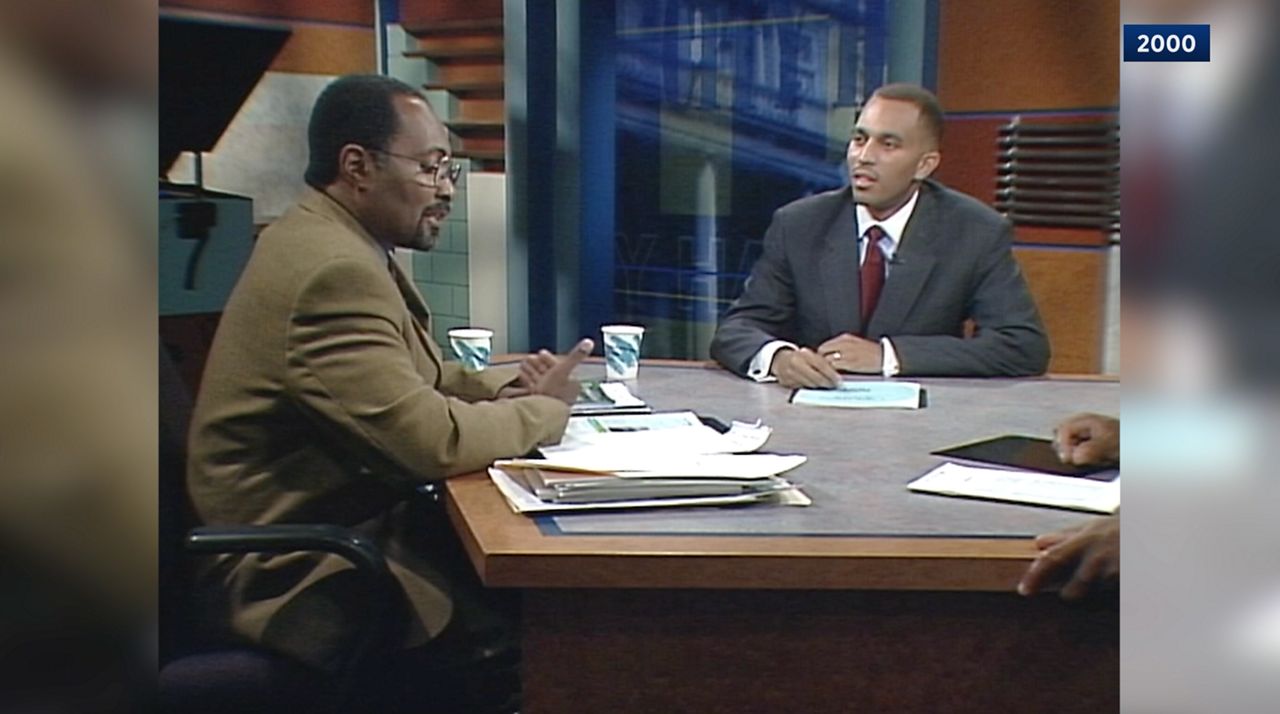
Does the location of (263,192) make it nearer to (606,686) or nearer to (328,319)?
(328,319)

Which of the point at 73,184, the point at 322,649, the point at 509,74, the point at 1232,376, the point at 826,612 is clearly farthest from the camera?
the point at 322,649

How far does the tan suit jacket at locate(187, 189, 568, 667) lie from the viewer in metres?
1.35

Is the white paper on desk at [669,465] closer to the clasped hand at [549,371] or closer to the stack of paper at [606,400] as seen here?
the clasped hand at [549,371]

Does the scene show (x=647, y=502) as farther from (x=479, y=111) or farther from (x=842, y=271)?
(x=842, y=271)

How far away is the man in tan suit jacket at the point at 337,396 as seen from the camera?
1.32 meters

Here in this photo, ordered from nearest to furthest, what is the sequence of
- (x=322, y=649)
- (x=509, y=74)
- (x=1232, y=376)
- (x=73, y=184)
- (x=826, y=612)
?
1. (x=73, y=184)
2. (x=1232, y=376)
3. (x=826, y=612)
4. (x=509, y=74)
5. (x=322, y=649)

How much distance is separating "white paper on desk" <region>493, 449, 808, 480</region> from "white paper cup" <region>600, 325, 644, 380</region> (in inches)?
13.2

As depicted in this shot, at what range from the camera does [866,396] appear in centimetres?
176

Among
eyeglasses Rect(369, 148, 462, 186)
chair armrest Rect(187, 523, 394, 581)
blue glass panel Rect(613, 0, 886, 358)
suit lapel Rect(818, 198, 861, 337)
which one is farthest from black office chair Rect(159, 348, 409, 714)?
suit lapel Rect(818, 198, 861, 337)

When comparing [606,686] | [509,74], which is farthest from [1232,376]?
[509,74]

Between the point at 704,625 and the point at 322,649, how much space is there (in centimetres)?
51

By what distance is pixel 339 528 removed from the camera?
4.40 feet

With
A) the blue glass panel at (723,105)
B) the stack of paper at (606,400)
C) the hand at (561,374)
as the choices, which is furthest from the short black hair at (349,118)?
the stack of paper at (606,400)

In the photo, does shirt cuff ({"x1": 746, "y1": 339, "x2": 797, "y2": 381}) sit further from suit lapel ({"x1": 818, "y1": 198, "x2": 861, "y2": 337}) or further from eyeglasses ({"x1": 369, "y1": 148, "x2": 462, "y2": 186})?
eyeglasses ({"x1": 369, "y1": 148, "x2": 462, "y2": 186})
